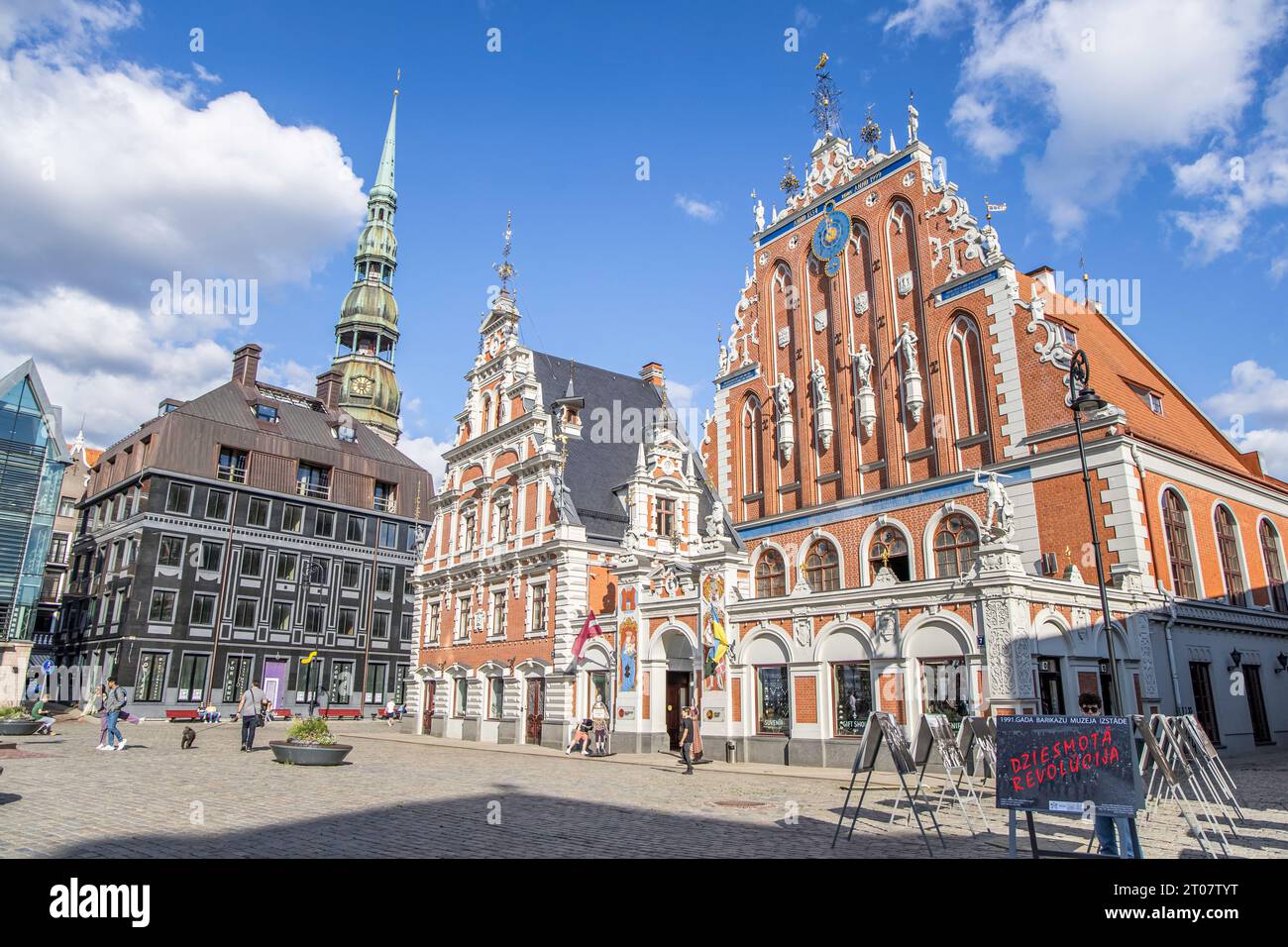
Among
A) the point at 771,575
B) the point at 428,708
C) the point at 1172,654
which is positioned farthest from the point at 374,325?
the point at 1172,654

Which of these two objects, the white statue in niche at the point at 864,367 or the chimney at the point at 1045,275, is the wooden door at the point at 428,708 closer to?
the white statue in niche at the point at 864,367

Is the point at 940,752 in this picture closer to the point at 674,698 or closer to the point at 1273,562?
the point at 674,698

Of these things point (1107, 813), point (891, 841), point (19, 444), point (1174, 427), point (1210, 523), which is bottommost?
point (891, 841)

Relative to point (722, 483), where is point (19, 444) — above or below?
above

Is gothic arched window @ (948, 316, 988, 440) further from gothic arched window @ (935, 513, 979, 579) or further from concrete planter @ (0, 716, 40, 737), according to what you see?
concrete planter @ (0, 716, 40, 737)

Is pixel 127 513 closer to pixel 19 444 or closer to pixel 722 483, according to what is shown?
pixel 19 444

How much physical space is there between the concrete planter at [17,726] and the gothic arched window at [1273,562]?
41520 mm

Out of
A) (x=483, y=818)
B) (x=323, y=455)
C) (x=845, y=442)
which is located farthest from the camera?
(x=323, y=455)

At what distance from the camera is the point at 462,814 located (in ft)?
41.9

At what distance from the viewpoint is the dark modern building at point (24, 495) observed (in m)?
49.3

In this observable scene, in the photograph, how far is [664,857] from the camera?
30.4ft
